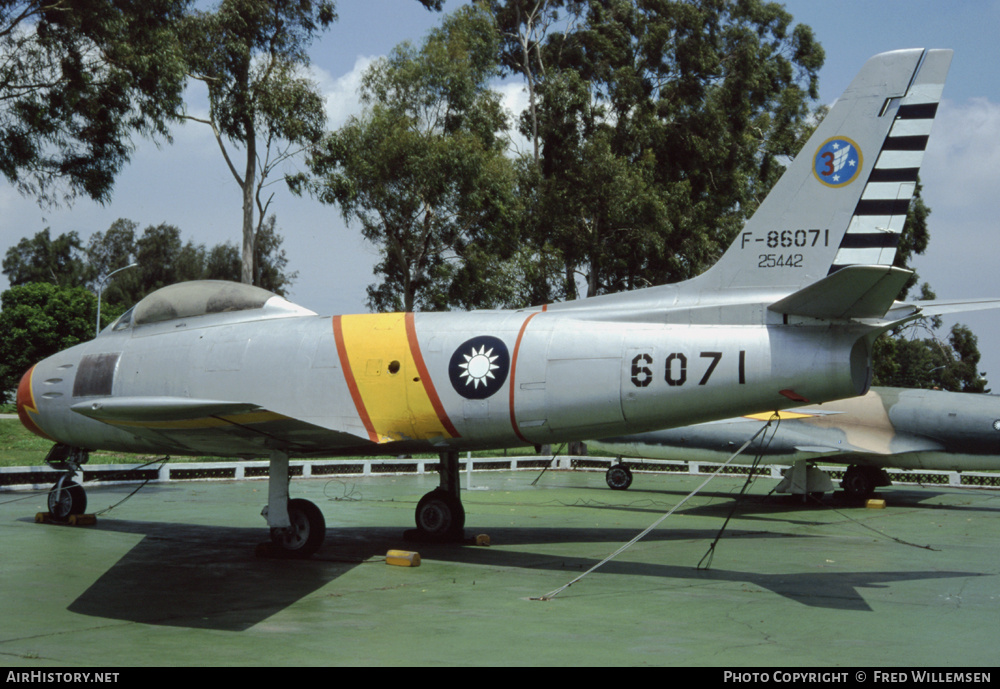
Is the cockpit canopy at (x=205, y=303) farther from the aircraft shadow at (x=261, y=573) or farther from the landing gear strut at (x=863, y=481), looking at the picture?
the landing gear strut at (x=863, y=481)

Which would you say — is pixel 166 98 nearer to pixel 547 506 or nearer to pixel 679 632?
pixel 547 506

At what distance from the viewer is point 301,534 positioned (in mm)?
11312

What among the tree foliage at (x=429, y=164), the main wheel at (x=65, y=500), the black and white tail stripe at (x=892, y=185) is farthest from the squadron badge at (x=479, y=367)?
the tree foliage at (x=429, y=164)

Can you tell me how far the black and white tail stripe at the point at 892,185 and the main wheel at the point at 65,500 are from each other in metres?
12.1

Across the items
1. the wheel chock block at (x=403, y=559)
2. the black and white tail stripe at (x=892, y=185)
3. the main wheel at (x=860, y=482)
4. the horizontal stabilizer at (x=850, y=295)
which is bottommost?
the main wheel at (x=860, y=482)

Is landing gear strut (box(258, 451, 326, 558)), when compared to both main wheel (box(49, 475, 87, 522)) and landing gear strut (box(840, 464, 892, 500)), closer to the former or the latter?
main wheel (box(49, 475, 87, 522))

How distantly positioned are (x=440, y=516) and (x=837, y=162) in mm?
7271

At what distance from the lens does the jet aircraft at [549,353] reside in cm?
A: 955

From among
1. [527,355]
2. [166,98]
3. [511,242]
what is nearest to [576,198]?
[511,242]

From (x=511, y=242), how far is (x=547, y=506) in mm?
20367

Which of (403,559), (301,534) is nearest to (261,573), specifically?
(301,534)

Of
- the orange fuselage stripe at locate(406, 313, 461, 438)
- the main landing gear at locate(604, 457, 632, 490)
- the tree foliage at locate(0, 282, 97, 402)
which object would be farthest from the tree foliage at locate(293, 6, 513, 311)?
the tree foliage at locate(0, 282, 97, 402)

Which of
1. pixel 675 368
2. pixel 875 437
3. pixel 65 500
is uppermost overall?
pixel 675 368

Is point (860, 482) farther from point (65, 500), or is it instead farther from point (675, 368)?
point (65, 500)
